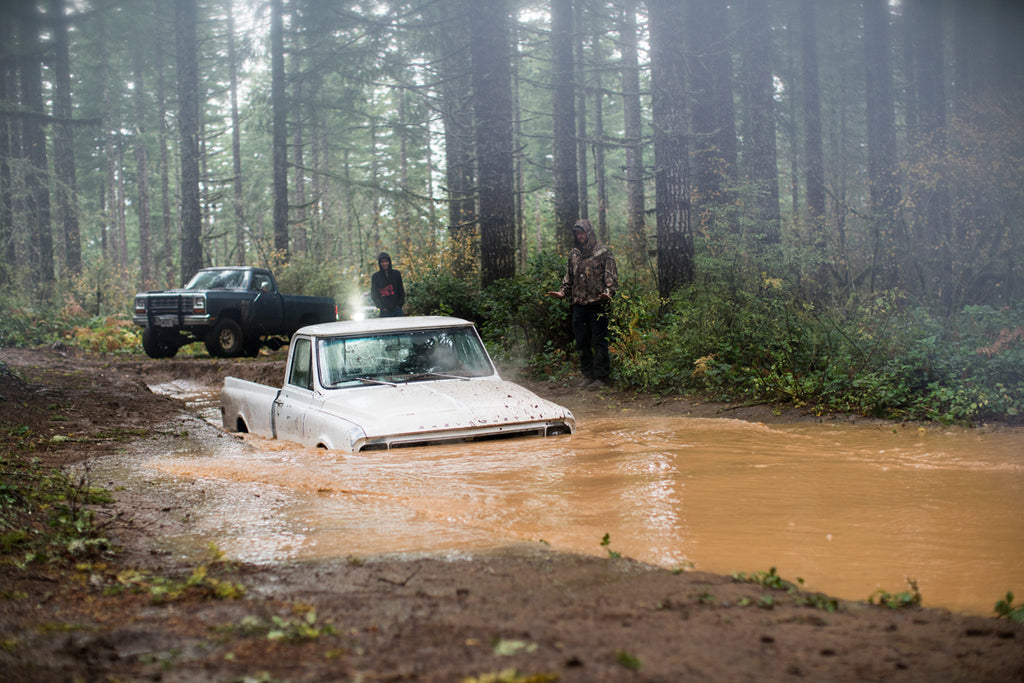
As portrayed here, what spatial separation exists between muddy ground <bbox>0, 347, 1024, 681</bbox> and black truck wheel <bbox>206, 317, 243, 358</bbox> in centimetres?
1386

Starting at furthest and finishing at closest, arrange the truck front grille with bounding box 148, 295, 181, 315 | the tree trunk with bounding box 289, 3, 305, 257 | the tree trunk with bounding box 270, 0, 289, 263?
the tree trunk with bounding box 270, 0, 289, 263 → the tree trunk with bounding box 289, 3, 305, 257 → the truck front grille with bounding box 148, 295, 181, 315

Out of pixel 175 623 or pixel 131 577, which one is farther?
pixel 131 577

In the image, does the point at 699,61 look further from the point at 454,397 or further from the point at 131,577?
the point at 131,577

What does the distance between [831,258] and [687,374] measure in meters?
2.73

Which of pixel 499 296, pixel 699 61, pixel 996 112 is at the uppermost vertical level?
pixel 699 61

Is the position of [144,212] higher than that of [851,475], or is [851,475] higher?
[144,212]

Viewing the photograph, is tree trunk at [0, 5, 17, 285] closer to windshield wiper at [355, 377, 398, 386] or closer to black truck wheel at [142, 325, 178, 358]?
black truck wheel at [142, 325, 178, 358]

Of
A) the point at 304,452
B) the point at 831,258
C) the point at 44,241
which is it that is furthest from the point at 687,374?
the point at 44,241

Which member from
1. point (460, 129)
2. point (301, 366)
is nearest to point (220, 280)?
point (460, 129)

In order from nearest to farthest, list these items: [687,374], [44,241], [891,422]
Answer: [891,422] < [687,374] < [44,241]

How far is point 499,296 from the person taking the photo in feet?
44.6

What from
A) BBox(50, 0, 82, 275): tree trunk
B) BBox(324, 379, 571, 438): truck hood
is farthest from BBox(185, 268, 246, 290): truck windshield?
BBox(324, 379, 571, 438): truck hood

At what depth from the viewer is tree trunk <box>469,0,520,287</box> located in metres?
14.5

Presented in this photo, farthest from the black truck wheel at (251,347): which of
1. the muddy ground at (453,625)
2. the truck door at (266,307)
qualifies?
the muddy ground at (453,625)
